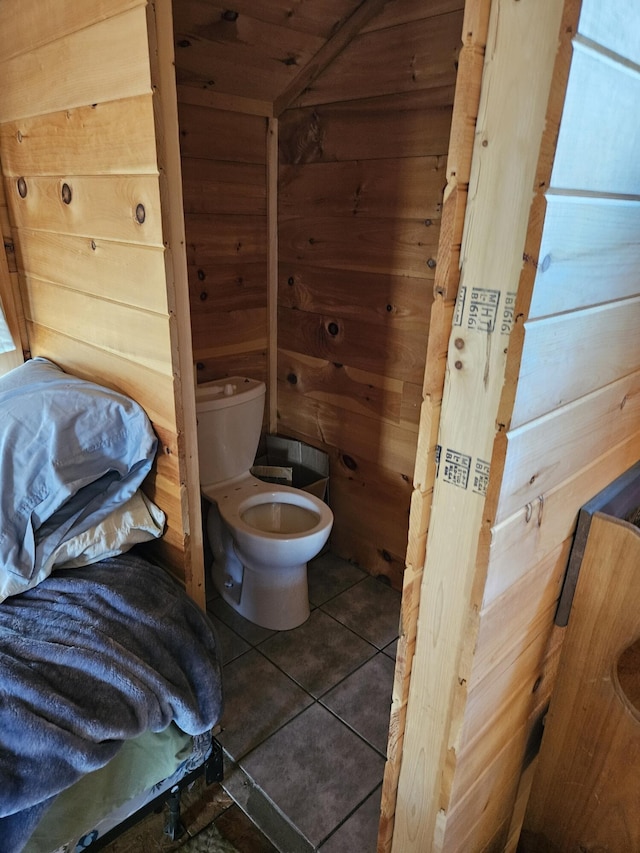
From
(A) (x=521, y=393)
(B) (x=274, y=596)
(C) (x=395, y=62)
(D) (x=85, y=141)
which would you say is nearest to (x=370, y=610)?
(B) (x=274, y=596)

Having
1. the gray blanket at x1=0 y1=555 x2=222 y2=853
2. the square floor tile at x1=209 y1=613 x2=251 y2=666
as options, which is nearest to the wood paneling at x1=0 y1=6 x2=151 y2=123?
the gray blanket at x1=0 y1=555 x2=222 y2=853

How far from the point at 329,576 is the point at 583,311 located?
1834mm

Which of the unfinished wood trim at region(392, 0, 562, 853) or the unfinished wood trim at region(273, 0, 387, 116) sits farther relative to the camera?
the unfinished wood trim at region(273, 0, 387, 116)

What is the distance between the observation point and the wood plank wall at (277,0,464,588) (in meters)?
1.81

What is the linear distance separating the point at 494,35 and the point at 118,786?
1477 millimetres

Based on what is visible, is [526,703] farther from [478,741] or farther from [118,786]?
[118,786]

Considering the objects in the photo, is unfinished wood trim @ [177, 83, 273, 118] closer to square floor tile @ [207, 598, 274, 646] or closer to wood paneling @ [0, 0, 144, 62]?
wood paneling @ [0, 0, 144, 62]

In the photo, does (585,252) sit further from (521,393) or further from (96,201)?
(96,201)

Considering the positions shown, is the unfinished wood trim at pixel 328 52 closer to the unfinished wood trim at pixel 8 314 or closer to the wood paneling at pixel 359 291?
the wood paneling at pixel 359 291

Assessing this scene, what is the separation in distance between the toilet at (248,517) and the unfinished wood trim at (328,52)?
3.48 ft

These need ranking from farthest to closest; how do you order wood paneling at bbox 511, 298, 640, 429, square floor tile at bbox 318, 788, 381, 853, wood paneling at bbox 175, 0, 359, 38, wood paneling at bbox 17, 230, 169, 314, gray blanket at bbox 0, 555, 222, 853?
wood paneling at bbox 175, 0, 359, 38 → square floor tile at bbox 318, 788, 381, 853 → wood paneling at bbox 17, 230, 169, 314 → gray blanket at bbox 0, 555, 222, 853 → wood paneling at bbox 511, 298, 640, 429

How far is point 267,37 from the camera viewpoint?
1.85 metres

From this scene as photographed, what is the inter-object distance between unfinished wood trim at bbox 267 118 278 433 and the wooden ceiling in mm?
188

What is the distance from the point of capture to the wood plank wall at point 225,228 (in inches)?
80.0
